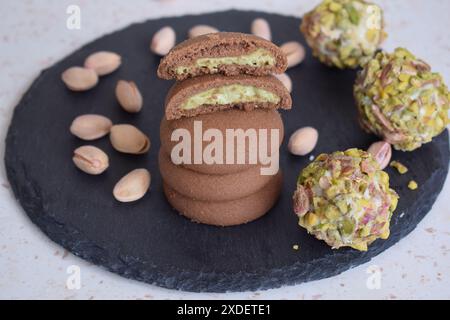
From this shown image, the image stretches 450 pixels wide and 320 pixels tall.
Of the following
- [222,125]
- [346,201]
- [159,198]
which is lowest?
[159,198]

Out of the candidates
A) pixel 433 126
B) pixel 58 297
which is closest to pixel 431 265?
pixel 433 126

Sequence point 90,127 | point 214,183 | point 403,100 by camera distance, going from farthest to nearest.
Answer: point 90,127 < point 403,100 < point 214,183

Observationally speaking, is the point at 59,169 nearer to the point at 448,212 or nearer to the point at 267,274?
the point at 267,274

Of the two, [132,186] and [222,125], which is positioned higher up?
[222,125]

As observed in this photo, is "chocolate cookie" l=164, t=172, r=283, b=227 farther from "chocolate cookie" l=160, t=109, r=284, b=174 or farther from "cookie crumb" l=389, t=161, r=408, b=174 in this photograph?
"cookie crumb" l=389, t=161, r=408, b=174

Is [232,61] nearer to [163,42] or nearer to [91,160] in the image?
[91,160]

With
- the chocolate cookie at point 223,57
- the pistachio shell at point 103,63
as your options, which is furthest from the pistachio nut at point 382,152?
the pistachio shell at point 103,63

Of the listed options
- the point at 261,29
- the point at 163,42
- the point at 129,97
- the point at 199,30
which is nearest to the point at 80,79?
the point at 129,97

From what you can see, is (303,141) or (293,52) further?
(293,52)
